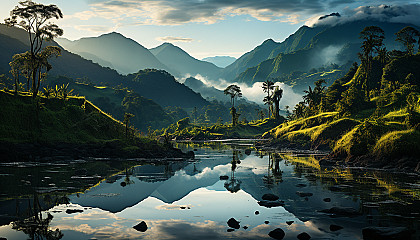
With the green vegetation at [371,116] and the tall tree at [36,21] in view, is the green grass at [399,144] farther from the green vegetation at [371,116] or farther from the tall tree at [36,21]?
the tall tree at [36,21]

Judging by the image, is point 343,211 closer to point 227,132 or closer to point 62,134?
point 62,134

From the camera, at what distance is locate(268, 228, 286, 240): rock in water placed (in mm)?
17078

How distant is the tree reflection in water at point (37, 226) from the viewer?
1644 cm

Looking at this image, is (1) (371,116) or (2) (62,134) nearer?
(2) (62,134)

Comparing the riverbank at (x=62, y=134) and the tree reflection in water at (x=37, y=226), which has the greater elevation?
the riverbank at (x=62, y=134)

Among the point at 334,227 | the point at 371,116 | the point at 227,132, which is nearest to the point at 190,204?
the point at 334,227

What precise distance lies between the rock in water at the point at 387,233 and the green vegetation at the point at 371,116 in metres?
A: 28.8

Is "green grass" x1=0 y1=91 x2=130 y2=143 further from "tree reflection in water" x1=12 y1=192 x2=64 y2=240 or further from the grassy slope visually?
the grassy slope

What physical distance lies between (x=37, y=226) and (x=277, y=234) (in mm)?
11821

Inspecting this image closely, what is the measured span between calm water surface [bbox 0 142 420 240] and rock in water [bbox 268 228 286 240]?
0.43 m

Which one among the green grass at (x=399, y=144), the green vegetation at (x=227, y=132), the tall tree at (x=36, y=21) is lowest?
the green vegetation at (x=227, y=132)

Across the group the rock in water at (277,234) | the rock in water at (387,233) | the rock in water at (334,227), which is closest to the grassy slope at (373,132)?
the rock in water at (334,227)

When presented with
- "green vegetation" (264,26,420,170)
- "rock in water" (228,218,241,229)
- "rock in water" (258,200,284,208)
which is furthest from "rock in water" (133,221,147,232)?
"green vegetation" (264,26,420,170)

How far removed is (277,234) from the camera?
17266 mm
